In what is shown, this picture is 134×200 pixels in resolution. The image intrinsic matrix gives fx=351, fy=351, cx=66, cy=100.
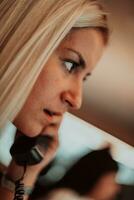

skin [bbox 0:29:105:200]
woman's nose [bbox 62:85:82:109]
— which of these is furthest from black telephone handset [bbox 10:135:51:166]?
woman's nose [bbox 62:85:82:109]

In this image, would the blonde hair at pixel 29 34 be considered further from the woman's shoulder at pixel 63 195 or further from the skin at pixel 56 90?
the woman's shoulder at pixel 63 195

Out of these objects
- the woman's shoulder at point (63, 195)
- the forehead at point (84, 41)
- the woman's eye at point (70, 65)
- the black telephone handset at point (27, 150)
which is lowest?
the woman's shoulder at point (63, 195)

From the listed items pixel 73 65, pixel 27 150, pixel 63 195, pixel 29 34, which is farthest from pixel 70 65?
pixel 63 195

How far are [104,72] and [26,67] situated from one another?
26cm

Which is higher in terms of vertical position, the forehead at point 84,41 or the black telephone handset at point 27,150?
the forehead at point 84,41

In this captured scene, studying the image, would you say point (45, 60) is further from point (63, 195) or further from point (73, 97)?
point (63, 195)

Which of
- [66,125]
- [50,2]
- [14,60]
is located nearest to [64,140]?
[66,125]

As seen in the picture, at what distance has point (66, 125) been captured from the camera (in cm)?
115

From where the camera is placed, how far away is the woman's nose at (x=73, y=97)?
116 cm

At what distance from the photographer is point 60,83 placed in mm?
1158

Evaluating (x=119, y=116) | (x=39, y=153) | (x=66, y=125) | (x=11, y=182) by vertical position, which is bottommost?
(x=11, y=182)

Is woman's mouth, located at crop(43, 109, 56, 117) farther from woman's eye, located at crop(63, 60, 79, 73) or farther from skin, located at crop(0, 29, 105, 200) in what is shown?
woman's eye, located at crop(63, 60, 79, 73)

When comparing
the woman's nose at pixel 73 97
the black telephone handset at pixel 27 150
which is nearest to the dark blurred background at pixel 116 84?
the woman's nose at pixel 73 97

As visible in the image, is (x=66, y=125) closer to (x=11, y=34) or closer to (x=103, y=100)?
(x=103, y=100)
